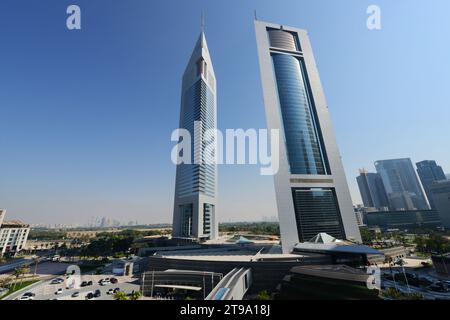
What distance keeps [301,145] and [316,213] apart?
23027 millimetres

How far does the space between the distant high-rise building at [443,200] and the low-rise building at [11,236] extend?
243748mm

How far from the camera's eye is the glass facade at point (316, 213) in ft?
199

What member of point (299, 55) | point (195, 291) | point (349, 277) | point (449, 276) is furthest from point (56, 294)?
point (299, 55)

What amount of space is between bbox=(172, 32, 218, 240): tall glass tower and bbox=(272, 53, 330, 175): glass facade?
136ft

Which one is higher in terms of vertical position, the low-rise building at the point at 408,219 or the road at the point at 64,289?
the low-rise building at the point at 408,219

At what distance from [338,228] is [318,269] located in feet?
124

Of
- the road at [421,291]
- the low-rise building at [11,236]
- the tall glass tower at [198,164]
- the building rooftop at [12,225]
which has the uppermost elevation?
the tall glass tower at [198,164]

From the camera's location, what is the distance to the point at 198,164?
92.9 m

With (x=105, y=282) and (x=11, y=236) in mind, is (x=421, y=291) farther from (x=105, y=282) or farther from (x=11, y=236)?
(x=11, y=236)

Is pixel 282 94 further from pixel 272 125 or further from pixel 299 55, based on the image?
pixel 299 55

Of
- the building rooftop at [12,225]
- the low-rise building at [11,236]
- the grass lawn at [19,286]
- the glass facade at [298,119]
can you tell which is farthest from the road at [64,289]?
the building rooftop at [12,225]

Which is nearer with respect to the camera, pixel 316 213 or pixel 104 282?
pixel 104 282

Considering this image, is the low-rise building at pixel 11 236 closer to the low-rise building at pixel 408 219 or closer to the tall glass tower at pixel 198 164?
the tall glass tower at pixel 198 164

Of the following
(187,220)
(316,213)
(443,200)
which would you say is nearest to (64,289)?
(187,220)
